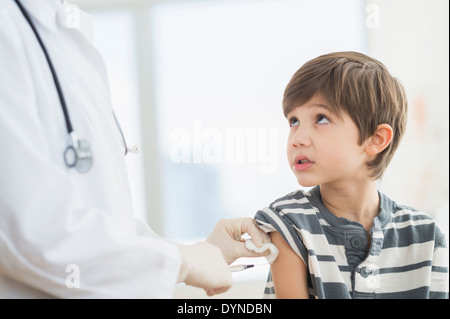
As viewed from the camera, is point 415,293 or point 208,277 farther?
→ point 415,293

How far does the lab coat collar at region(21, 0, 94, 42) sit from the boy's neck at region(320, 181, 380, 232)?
68cm

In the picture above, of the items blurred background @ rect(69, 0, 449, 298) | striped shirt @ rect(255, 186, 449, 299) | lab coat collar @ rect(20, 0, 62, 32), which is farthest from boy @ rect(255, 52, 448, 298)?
blurred background @ rect(69, 0, 449, 298)

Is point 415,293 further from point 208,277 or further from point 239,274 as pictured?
point 239,274

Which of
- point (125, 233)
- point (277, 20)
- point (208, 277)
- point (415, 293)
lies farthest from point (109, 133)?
point (277, 20)

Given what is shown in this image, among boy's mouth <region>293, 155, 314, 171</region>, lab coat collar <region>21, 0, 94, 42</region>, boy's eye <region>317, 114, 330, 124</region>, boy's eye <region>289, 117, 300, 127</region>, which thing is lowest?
boy's mouth <region>293, 155, 314, 171</region>

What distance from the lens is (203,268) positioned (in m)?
0.83

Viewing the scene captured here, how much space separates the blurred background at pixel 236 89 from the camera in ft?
10.5

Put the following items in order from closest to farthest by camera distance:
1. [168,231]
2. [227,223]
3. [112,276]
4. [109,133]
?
[112,276], [109,133], [227,223], [168,231]

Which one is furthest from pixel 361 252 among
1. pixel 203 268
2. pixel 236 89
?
pixel 236 89

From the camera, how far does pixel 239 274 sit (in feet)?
10.8

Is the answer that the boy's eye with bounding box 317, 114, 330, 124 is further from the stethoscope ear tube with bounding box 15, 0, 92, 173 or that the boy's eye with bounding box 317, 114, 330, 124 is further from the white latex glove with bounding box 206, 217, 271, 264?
the stethoscope ear tube with bounding box 15, 0, 92, 173

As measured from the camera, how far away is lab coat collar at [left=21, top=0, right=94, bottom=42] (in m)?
0.82

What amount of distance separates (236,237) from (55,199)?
609 mm
